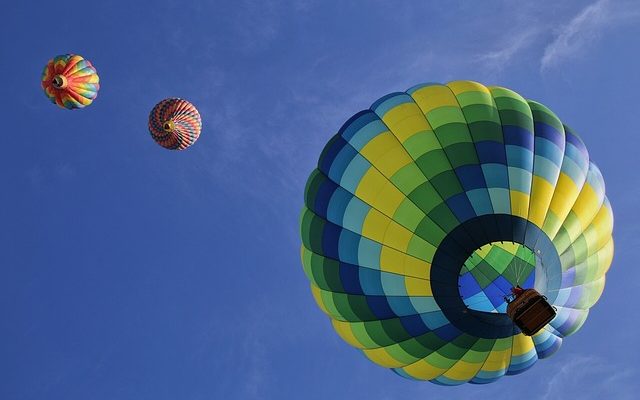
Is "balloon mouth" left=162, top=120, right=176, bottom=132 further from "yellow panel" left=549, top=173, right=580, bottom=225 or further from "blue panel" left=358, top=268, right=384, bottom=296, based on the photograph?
"yellow panel" left=549, top=173, right=580, bottom=225

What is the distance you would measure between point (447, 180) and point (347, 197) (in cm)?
235

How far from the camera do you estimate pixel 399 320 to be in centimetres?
1373

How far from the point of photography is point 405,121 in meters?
14.1

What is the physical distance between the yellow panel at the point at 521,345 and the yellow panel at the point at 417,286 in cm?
226

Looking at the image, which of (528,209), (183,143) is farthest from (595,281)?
(183,143)

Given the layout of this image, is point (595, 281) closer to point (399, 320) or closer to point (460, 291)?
point (460, 291)

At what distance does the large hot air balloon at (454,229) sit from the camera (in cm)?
1290

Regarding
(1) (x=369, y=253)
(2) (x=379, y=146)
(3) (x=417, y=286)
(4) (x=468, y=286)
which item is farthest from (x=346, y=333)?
(2) (x=379, y=146)

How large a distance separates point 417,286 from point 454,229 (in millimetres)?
1378

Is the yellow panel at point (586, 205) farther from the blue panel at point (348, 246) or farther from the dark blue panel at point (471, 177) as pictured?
the blue panel at point (348, 246)

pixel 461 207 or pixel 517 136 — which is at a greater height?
pixel 517 136

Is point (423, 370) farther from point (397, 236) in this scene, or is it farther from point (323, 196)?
point (323, 196)

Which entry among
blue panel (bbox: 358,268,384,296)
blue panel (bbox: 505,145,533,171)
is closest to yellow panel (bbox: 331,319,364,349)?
blue panel (bbox: 358,268,384,296)

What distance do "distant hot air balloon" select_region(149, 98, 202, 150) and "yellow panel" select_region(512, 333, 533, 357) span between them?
13182mm
